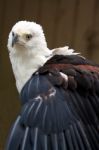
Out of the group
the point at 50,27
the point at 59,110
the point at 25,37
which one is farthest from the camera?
the point at 50,27

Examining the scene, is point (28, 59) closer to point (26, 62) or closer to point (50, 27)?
point (26, 62)

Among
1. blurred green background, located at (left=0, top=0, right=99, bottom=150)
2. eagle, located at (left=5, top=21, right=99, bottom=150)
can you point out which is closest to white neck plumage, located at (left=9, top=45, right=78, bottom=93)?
eagle, located at (left=5, top=21, right=99, bottom=150)

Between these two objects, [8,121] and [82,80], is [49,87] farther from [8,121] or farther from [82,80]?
[8,121]

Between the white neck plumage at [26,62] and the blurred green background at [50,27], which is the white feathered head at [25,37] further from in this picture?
the blurred green background at [50,27]

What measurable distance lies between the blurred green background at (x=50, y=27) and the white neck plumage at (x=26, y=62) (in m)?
1.51

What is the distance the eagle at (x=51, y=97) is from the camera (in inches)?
150

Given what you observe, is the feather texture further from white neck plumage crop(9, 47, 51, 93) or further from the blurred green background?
the blurred green background

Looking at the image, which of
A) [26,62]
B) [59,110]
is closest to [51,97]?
[59,110]

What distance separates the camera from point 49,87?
13.0 ft

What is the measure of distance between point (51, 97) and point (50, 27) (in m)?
1.95

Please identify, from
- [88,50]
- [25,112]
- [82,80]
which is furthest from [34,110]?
[88,50]

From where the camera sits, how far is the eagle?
3822 mm

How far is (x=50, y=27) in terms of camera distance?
5.83 meters

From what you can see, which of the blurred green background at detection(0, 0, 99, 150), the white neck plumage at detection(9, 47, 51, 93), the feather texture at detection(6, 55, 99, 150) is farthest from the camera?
the blurred green background at detection(0, 0, 99, 150)
